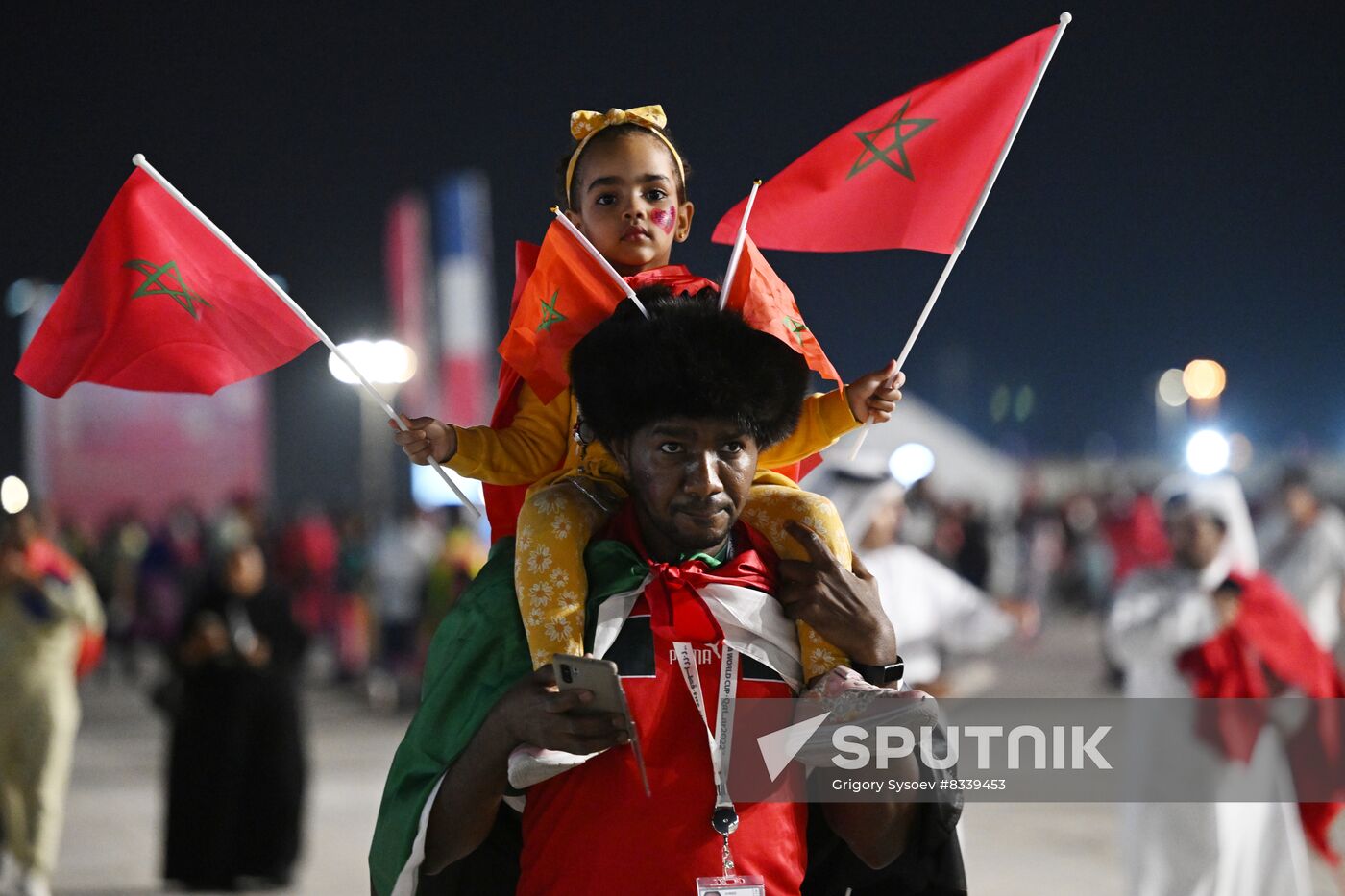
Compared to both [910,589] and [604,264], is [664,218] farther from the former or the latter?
[910,589]

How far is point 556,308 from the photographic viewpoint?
2996 millimetres

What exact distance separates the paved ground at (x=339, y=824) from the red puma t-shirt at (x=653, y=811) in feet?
17.2

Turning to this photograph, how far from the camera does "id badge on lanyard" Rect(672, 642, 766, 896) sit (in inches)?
106

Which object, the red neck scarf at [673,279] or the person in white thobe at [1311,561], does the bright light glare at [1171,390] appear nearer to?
the person in white thobe at [1311,561]

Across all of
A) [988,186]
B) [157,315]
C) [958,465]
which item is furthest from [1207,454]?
[958,465]

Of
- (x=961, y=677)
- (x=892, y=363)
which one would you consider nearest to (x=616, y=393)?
(x=892, y=363)

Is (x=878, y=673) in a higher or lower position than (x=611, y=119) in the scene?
lower

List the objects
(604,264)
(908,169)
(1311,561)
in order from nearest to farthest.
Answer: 1. (604,264)
2. (908,169)
3. (1311,561)

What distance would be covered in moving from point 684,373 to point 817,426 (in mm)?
497

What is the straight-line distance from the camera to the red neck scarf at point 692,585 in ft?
9.15

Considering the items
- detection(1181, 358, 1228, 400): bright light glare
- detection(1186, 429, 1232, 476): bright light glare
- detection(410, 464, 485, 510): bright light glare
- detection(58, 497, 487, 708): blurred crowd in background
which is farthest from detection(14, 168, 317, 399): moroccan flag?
detection(1181, 358, 1228, 400): bright light glare

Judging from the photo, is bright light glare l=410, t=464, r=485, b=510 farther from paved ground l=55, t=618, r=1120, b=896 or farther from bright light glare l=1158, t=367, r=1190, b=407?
bright light glare l=1158, t=367, r=1190, b=407

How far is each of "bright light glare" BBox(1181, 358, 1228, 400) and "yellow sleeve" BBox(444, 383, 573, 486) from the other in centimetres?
2663

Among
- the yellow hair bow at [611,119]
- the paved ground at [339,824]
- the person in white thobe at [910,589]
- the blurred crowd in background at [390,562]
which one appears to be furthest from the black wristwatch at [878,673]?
the blurred crowd in background at [390,562]
